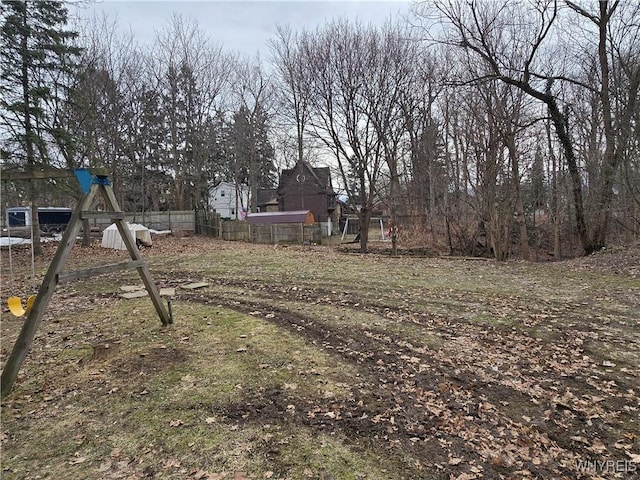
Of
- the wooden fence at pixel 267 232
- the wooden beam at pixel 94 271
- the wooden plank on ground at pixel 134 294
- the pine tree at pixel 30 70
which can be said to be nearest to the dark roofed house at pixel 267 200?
the wooden fence at pixel 267 232

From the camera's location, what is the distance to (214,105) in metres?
26.8

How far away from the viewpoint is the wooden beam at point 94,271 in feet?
12.1

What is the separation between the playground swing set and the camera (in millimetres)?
3398

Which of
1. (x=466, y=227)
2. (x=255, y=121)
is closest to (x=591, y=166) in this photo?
(x=466, y=227)

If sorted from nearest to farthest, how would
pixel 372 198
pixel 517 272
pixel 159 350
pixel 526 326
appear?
pixel 159 350, pixel 526 326, pixel 517 272, pixel 372 198

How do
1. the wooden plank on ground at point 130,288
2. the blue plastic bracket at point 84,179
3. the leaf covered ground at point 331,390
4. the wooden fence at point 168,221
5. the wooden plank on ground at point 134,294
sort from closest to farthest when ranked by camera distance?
the leaf covered ground at point 331,390, the blue plastic bracket at point 84,179, the wooden plank on ground at point 134,294, the wooden plank on ground at point 130,288, the wooden fence at point 168,221

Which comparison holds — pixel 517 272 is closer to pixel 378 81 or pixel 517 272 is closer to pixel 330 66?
pixel 378 81

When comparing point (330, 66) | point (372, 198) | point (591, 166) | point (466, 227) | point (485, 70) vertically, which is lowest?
point (466, 227)

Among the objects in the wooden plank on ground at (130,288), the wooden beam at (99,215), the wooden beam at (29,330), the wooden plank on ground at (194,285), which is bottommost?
the wooden plank on ground at (130,288)

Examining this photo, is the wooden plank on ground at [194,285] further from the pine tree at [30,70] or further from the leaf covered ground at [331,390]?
the pine tree at [30,70]

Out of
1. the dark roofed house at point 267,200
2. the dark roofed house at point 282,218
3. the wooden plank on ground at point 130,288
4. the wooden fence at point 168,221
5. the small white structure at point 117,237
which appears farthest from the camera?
the dark roofed house at point 267,200

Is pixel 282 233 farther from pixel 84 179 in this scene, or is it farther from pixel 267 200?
pixel 267 200

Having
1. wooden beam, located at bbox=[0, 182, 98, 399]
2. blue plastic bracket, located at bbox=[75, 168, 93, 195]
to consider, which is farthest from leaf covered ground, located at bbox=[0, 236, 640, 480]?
blue plastic bracket, located at bbox=[75, 168, 93, 195]

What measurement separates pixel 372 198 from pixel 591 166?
30.9 ft
